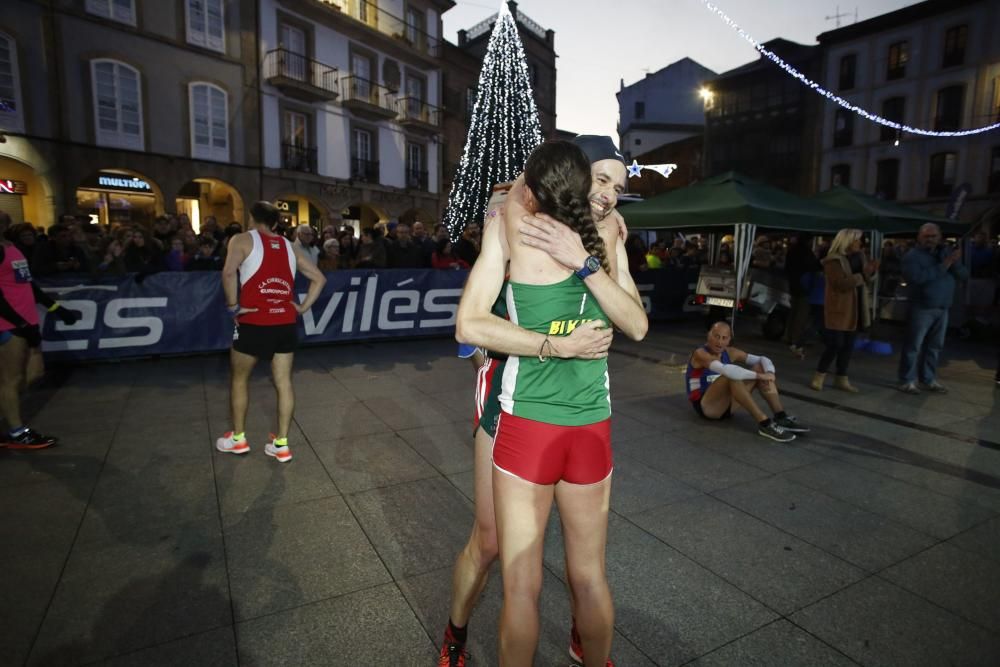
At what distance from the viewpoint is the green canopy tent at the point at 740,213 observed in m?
9.06

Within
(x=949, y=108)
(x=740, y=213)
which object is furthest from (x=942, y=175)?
(x=740, y=213)

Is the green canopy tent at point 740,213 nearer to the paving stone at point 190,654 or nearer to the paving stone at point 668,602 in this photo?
the paving stone at point 668,602

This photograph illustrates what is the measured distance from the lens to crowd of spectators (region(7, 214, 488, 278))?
25.2 feet

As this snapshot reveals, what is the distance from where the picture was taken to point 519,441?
1624 millimetres

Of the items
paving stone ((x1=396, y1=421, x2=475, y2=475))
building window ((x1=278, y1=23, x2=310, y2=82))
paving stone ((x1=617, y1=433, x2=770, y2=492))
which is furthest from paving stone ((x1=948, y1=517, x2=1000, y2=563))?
building window ((x1=278, y1=23, x2=310, y2=82))

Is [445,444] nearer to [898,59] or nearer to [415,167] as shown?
[415,167]

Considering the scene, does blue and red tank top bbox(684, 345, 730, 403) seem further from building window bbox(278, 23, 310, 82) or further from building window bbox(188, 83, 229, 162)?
building window bbox(278, 23, 310, 82)

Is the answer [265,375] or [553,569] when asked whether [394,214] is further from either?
[553,569]

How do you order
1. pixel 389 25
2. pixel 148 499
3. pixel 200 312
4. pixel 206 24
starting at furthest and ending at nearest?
pixel 389 25
pixel 206 24
pixel 200 312
pixel 148 499

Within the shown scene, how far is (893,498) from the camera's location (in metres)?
3.81

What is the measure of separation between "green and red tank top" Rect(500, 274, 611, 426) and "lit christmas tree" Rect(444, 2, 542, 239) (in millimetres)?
18612

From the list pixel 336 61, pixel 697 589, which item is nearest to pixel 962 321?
pixel 697 589

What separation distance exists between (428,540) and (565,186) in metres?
2.29

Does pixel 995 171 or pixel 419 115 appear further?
pixel 419 115
